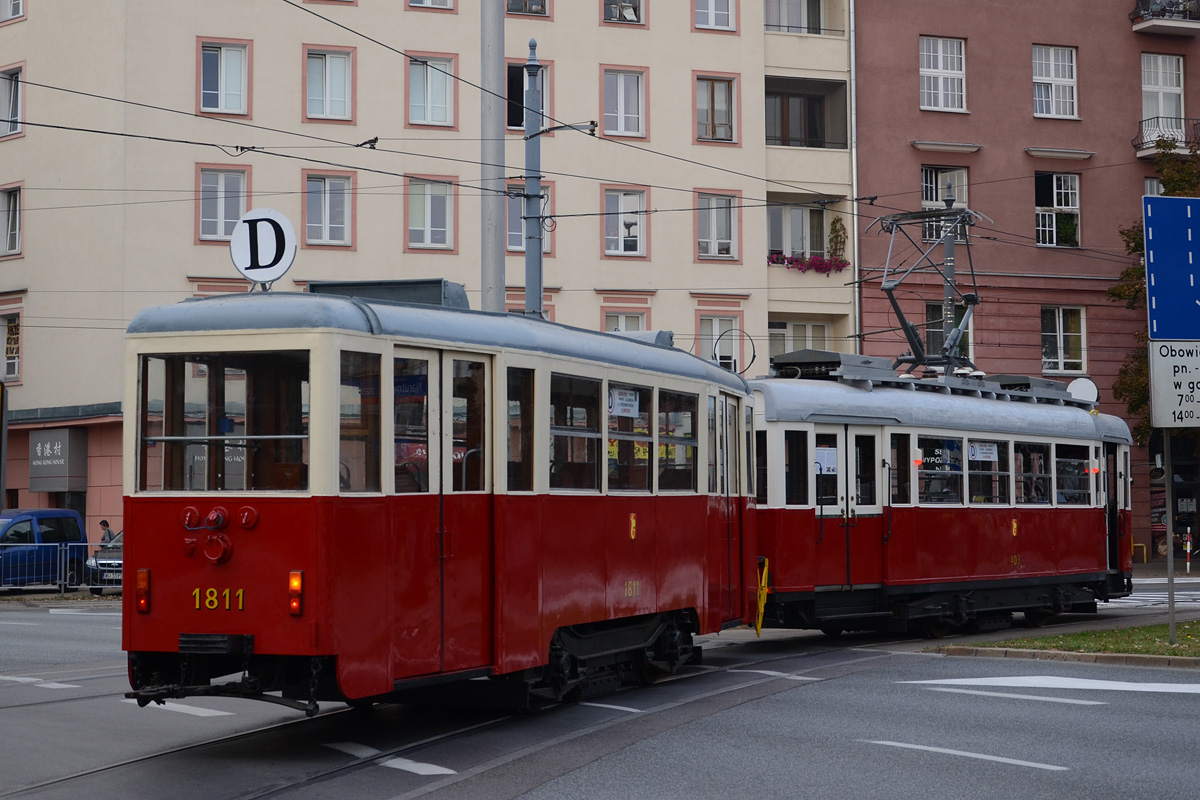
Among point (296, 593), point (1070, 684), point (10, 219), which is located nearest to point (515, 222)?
point (10, 219)

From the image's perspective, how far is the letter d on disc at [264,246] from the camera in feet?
39.3

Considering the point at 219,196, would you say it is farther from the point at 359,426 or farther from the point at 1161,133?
the point at 359,426

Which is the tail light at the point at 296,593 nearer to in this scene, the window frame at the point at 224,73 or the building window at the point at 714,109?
the window frame at the point at 224,73

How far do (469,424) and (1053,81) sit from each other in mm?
35015

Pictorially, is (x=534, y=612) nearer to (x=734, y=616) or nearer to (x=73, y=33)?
(x=734, y=616)

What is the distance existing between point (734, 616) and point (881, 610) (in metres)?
3.52

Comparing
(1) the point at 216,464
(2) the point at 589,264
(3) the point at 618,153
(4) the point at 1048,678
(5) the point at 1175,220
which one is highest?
(3) the point at 618,153

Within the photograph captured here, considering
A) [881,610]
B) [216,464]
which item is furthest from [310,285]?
[881,610]

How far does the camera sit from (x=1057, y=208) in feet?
139

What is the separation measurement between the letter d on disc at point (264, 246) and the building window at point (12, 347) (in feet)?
89.7

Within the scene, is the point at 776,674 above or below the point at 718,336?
below

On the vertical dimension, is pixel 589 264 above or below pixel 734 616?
above

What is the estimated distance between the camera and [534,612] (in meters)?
11.7

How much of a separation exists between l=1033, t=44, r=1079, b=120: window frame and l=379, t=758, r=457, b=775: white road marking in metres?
36.0
